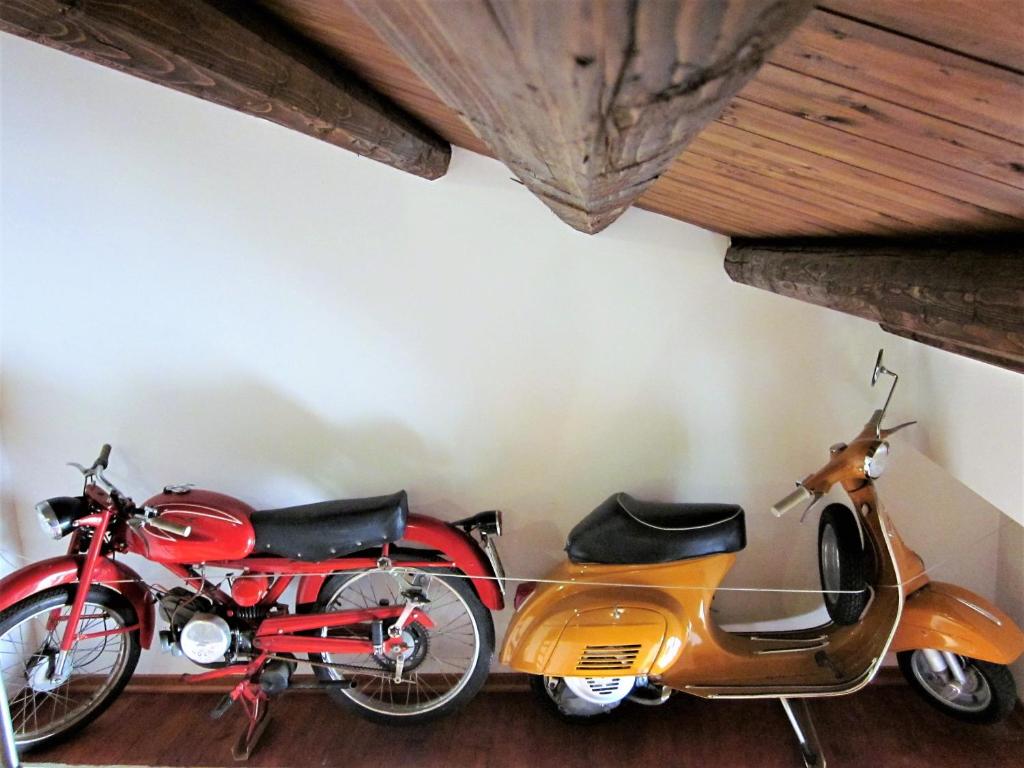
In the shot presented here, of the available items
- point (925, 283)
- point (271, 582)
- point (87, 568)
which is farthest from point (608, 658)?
point (87, 568)

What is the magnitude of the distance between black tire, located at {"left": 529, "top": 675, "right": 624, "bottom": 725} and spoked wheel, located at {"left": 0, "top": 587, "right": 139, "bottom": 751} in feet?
4.24

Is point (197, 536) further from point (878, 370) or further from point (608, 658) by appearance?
point (878, 370)

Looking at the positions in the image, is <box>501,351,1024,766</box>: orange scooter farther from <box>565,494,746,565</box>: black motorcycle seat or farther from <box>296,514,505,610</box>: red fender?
<box>296,514,505,610</box>: red fender

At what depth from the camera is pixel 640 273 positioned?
6.53 feet

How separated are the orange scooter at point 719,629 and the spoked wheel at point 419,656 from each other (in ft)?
0.72

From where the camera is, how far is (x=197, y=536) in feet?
6.21

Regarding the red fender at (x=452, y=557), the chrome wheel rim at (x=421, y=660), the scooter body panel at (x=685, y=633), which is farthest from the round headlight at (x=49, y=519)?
the scooter body panel at (x=685, y=633)

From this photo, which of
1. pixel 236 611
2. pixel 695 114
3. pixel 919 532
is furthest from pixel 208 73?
pixel 919 532

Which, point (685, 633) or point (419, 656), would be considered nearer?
point (685, 633)

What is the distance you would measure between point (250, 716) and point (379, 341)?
1.29m

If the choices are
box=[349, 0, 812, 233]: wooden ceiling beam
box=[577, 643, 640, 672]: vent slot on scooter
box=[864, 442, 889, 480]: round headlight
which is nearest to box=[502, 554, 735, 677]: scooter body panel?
box=[577, 643, 640, 672]: vent slot on scooter

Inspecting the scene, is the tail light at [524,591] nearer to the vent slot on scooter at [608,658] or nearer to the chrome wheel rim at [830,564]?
the vent slot on scooter at [608,658]

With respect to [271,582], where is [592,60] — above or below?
above

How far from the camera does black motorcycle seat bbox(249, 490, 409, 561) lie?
188cm
